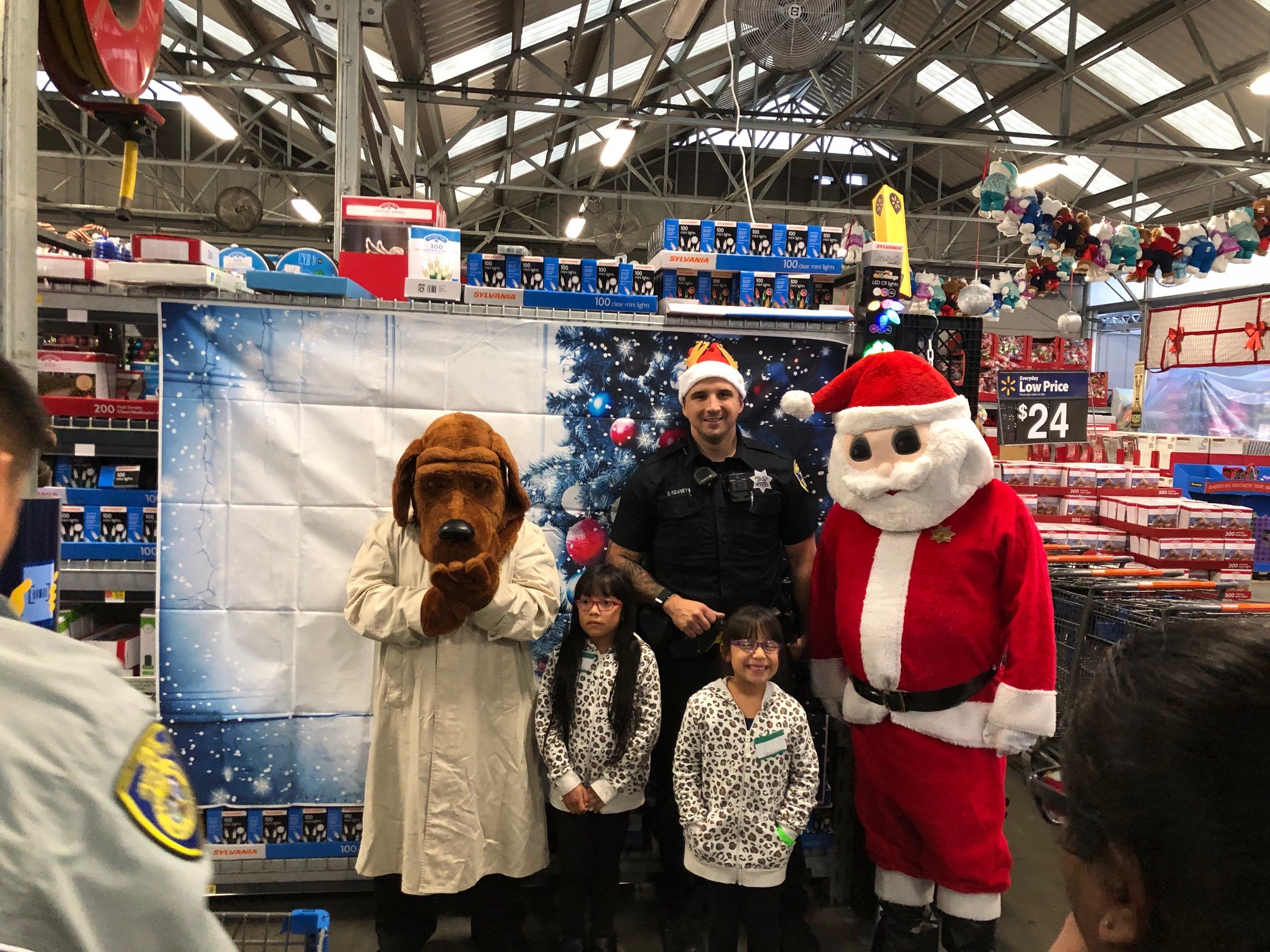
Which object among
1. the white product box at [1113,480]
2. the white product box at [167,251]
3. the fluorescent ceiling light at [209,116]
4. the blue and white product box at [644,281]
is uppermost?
the fluorescent ceiling light at [209,116]

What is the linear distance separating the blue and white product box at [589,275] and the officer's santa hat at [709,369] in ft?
2.16

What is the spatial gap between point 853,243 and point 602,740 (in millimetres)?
2272

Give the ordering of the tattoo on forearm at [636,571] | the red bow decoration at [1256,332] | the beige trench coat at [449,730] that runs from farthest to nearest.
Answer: the red bow decoration at [1256,332] < the tattoo on forearm at [636,571] < the beige trench coat at [449,730]

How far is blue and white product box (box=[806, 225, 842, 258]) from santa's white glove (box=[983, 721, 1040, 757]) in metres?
1.85

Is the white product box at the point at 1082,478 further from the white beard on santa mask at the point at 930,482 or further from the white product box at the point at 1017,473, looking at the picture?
the white beard on santa mask at the point at 930,482

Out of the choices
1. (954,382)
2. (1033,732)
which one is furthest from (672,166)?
(1033,732)

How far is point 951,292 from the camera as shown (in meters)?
3.69

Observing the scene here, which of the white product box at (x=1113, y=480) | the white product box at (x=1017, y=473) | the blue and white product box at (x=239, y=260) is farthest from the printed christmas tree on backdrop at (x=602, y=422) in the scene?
the white product box at (x=1113, y=480)

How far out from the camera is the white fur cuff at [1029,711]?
2168 millimetres

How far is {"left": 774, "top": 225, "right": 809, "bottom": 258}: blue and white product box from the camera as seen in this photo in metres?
3.22

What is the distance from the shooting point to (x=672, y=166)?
16.2m

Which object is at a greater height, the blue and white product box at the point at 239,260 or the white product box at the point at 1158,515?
the blue and white product box at the point at 239,260

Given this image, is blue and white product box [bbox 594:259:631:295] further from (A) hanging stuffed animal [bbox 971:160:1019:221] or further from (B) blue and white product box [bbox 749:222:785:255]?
(A) hanging stuffed animal [bbox 971:160:1019:221]

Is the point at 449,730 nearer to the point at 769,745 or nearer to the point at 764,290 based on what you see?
the point at 769,745
